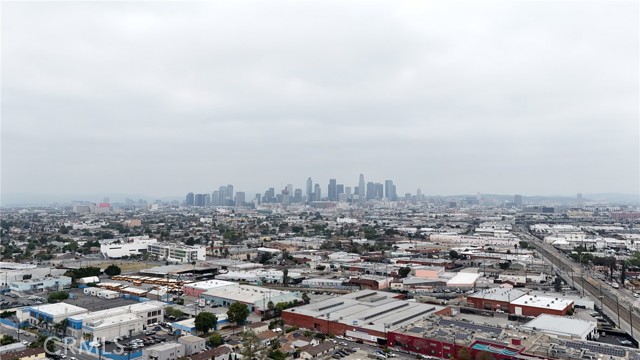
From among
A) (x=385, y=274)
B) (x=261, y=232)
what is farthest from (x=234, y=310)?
(x=261, y=232)

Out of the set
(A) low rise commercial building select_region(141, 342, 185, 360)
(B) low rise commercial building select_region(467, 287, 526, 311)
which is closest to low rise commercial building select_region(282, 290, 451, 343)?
(B) low rise commercial building select_region(467, 287, 526, 311)

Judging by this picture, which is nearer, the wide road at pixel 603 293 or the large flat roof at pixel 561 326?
the large flat roof at pixel 561 326

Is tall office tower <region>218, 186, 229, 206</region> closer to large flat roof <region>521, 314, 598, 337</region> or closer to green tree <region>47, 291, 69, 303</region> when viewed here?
green tree <region>47, 291, 69, 303</region>

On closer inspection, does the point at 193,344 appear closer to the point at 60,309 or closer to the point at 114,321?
the point at 114,321

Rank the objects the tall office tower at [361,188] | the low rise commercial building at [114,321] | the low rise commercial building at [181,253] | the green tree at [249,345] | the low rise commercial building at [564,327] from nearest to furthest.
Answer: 1. the green tree at [249,345]
2. the low rise commercial building at [564,327]
3. the low rise commercial building at [114,321]
4. the low rise commercial building at [181,253]
5. the tall office tower at [361,188]

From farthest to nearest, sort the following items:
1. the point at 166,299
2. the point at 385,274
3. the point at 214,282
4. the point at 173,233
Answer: the point at 173,233
the point at 385,274
the point at 214,282
the point at 166,299

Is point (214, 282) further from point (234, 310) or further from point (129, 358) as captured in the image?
point (129, 358)

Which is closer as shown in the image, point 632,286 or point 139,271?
point 632,286

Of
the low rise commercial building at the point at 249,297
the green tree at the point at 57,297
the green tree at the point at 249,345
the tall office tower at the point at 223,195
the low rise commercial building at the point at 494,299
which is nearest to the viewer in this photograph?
the green tree at the point at 249,345

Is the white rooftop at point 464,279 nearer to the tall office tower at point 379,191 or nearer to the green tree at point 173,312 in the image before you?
the green tree at point 173,312

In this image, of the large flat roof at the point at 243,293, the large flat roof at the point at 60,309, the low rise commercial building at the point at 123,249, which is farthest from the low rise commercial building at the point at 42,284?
the low rise commercial building at the point at 123,249
